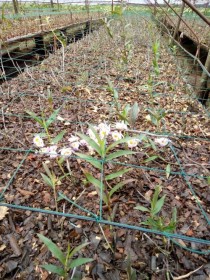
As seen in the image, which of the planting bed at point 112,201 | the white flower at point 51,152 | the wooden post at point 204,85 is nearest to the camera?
the planting bed at point 112,201

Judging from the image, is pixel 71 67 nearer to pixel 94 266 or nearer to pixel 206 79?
pixel 206 79

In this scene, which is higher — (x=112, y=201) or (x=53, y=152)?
(x=53, y=152)

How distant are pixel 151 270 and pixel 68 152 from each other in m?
0.58

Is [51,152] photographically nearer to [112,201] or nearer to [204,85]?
[112,201]

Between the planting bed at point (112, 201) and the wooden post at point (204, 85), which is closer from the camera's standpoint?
the planting bed at point (112, 201)

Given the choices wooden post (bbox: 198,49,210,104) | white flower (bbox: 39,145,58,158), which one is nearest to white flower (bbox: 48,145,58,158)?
white flower (bbox: 39,145,58,158)

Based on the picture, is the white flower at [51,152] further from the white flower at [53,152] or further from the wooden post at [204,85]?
the wooden post at [204,85]

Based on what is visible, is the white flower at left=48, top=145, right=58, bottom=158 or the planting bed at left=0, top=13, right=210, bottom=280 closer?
the planting bed at left=0, top=13, right=210, bottom=280

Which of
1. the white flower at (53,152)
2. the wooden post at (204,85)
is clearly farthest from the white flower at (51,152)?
the wooden post at (204,85)

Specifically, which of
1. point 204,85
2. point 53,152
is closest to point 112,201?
point 53,152

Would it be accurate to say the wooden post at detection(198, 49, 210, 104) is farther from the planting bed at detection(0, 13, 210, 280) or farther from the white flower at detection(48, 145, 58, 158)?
the white flower at detection(48, 145, 58, 158)

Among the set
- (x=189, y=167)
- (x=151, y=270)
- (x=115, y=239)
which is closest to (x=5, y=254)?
(x=115, y=239)

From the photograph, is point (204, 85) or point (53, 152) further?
point (204, 85)

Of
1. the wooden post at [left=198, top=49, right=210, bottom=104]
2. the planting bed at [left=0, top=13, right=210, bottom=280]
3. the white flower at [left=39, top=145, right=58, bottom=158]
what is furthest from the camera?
the wooden post at [left=198, top=49, right=210, bottom=104]
